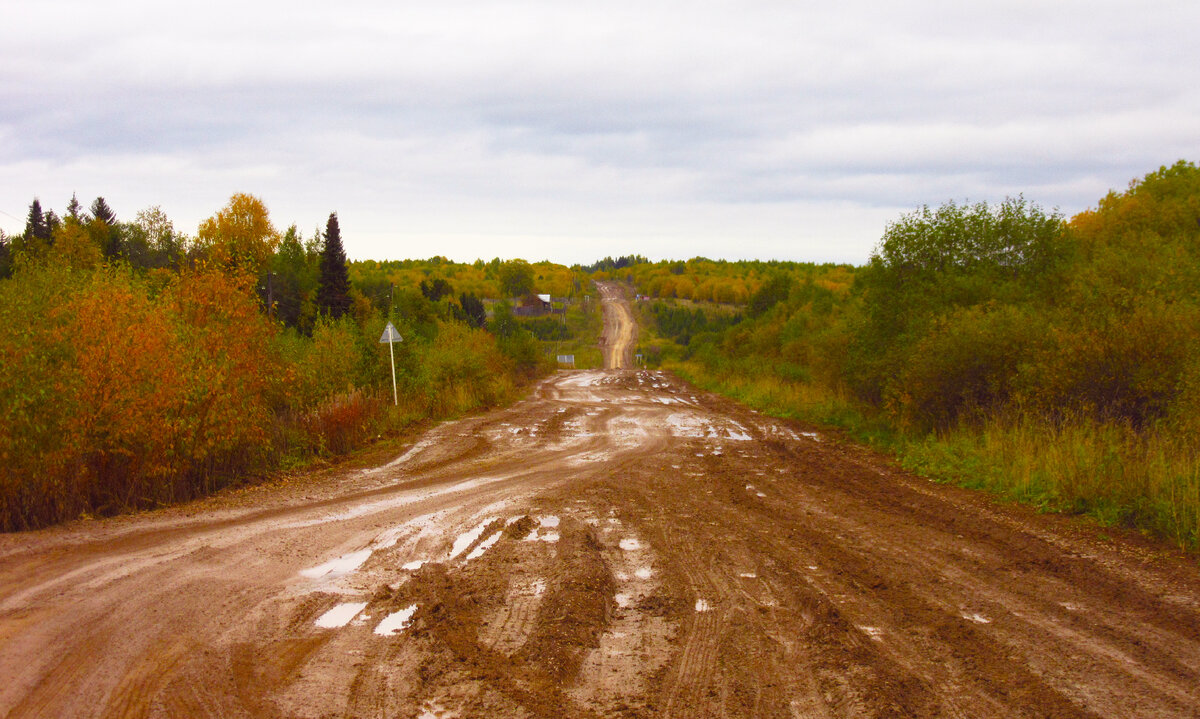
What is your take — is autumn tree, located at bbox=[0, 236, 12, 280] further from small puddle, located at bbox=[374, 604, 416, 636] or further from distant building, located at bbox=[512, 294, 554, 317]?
distant building, located at bbox=[512, 294, 554, 317]

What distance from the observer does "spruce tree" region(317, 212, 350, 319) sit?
154 ft

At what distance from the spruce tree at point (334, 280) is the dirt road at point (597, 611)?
39.1 m

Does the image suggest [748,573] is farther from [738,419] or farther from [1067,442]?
[738,419]

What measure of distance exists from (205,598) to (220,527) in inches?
107

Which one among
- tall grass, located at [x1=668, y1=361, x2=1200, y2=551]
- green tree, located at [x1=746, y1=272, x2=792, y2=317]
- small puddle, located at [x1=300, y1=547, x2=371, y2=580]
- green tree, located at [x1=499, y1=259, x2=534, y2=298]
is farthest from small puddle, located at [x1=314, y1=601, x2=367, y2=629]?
green tree, located at [x1=499, y1=259, x2=534, y2=298]

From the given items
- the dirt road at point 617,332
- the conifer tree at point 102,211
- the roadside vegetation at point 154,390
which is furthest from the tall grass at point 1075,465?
the conifer tree at point 102,211

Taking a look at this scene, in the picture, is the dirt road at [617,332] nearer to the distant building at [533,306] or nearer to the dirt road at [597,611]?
the distant building at [533,306]

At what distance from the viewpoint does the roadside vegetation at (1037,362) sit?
884 cm

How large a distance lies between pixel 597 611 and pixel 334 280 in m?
45.9

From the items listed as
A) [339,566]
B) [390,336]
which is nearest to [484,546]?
[339,566]

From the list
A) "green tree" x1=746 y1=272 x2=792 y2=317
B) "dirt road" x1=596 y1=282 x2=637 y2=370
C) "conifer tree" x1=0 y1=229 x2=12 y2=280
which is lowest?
"dirt road" x1=596 y1=282 x2=637 y2=370

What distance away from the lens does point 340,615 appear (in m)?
5.55

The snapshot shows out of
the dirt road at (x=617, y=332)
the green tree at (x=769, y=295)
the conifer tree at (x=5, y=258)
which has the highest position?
the conifer tree at (x=5, y=258)

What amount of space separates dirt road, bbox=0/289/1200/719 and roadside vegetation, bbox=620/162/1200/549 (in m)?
1.17
